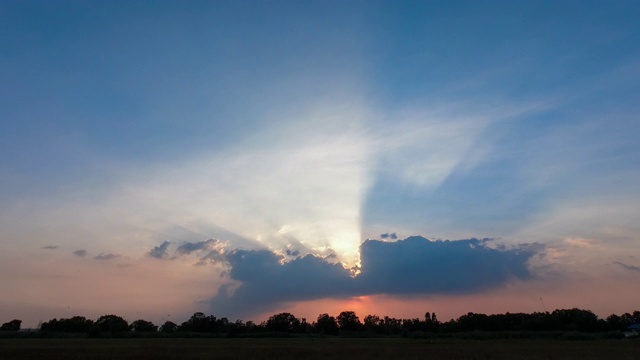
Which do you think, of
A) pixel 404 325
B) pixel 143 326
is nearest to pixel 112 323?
pixel 143 326

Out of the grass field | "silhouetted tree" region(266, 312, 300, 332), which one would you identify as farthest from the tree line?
the grass field

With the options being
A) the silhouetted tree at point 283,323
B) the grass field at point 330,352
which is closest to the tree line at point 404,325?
the silhouetted tree at point 283,323

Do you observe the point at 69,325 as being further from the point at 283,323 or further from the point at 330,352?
the point at 330,352

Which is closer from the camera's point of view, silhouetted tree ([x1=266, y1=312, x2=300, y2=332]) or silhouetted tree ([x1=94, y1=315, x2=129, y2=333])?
silhouetted tree ([x1=94, y1=315, x2=129, y2=333])

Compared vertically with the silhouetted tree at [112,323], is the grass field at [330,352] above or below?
below

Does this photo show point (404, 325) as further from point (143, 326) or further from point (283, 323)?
point (143, 326)

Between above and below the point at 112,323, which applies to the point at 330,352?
below

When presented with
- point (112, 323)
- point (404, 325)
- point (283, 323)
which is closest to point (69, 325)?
point (112, 323)

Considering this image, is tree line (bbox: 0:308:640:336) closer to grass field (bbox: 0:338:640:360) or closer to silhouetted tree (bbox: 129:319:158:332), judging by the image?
silhouetted tree (bbox: 129:319:158:332)

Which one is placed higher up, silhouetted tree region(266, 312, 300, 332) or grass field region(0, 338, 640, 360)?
silhouetted tree region(266, 312, 300, 332)

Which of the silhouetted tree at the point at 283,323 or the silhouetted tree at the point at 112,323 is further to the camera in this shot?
the silhouetted tree at the point at 283,323

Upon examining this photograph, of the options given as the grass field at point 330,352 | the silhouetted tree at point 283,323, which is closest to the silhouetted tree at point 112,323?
the silhouetted tree at point 283,323

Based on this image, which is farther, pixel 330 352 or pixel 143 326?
pixel 143 326

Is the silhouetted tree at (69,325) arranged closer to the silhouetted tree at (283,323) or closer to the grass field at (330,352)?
the silhouetted tree at (283,323)
